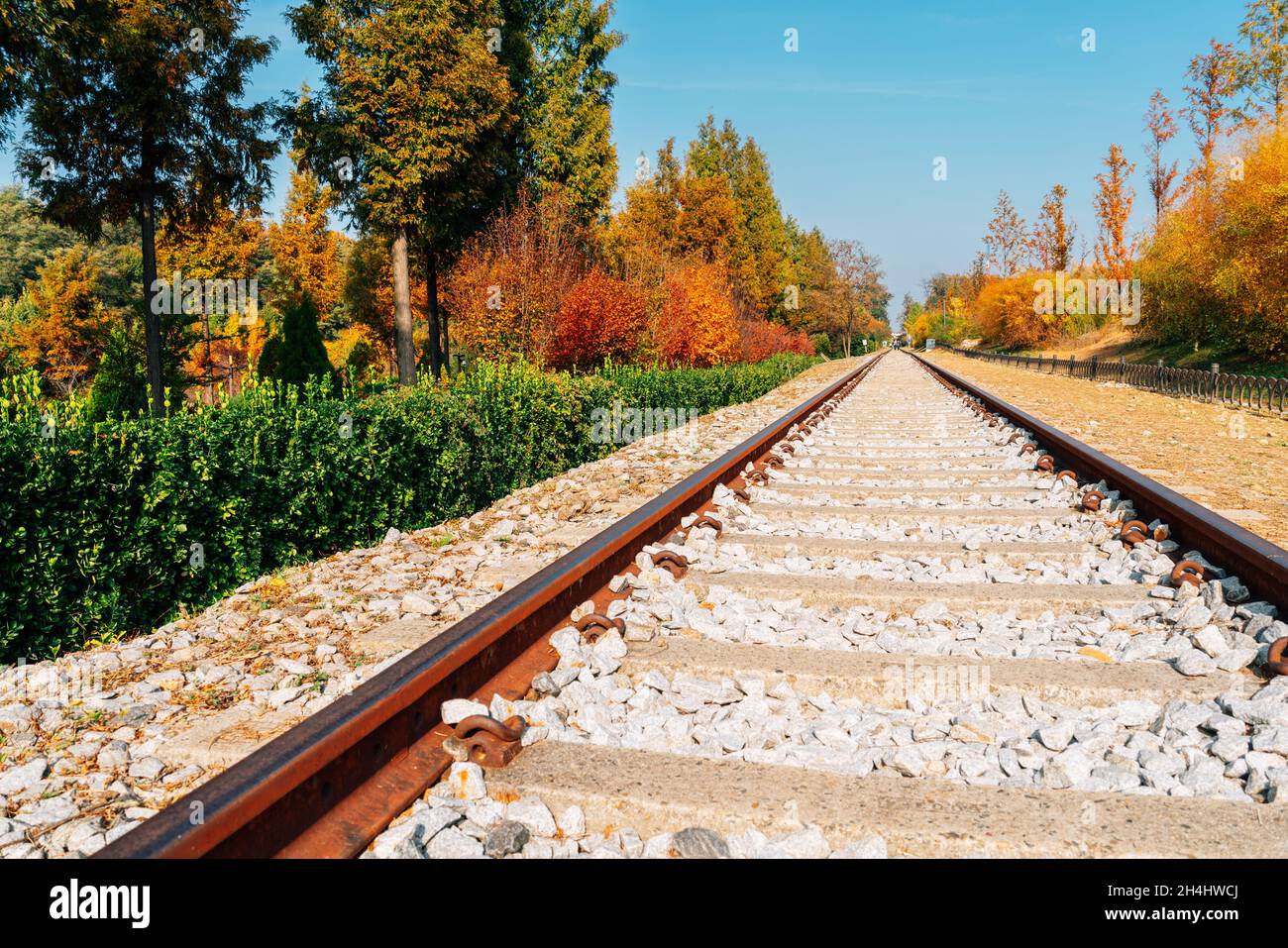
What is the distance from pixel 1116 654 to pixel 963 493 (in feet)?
9.73

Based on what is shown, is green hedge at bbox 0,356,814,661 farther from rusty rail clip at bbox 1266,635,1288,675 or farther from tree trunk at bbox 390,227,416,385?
tree trunk at bbox 390,227,416,385

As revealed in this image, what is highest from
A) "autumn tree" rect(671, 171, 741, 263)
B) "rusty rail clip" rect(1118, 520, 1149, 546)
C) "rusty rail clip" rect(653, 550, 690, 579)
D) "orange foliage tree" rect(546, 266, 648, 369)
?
"autumn tree" rect(671, 171, 741, 263)

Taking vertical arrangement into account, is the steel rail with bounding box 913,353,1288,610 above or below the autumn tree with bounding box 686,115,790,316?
below

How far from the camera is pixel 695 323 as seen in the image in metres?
24.0

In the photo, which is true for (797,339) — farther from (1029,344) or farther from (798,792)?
(798,792)

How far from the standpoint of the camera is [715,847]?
5.65 feet

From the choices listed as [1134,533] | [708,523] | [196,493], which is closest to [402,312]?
[196,493]

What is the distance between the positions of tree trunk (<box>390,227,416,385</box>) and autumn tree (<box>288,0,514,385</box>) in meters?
0.03

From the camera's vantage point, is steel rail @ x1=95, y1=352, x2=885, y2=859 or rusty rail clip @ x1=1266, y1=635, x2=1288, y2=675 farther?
rusty rail clip @ x1=1266, y1=635, x2=1288, y2=675

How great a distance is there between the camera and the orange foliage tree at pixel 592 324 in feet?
57.1

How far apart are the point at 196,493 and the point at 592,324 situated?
43.8 feet

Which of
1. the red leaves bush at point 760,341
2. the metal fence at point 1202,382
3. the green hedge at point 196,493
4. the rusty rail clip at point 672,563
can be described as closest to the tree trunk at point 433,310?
the red leaves bush at point 760,341

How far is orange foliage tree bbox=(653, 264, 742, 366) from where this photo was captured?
23.0 metres

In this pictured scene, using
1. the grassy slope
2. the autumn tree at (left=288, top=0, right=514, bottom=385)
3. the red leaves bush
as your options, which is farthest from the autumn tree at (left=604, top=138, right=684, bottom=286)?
the grassy slope
